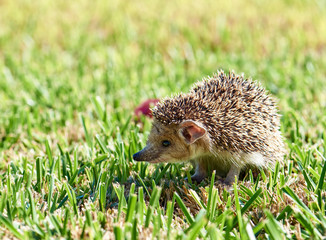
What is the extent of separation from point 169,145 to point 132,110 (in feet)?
6.64

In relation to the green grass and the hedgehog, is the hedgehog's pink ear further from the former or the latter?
the green grass

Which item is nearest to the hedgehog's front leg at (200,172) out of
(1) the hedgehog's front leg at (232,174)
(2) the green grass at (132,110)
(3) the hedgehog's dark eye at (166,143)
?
(2) the green grass at (132,110)

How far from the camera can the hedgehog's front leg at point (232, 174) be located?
3.46 m

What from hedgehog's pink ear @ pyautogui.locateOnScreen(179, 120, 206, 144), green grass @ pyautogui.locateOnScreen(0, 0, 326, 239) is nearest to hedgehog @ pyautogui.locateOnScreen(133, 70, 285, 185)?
hedgehog's pink ear @ pyautogui.locateOnScreen(179, 120, 206, 144)

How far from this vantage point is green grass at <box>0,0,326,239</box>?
9.38 feet

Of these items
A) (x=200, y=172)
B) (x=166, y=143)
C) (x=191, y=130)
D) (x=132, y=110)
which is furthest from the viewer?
(x=132, y=110)

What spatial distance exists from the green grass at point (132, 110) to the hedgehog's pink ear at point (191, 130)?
0.37 m

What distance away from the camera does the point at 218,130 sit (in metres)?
3.29

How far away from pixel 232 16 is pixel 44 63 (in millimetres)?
3522

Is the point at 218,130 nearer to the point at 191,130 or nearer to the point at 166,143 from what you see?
the point at 191,130

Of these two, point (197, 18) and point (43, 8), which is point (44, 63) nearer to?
point (43, 8)

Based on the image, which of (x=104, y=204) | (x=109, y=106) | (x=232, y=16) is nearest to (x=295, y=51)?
(x=232, y=16)

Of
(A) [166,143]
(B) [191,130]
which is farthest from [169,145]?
(B) [191,130]

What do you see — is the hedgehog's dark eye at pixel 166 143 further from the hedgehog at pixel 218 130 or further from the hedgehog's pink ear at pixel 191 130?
the hedgehog's pink ear at pixel 191 130
